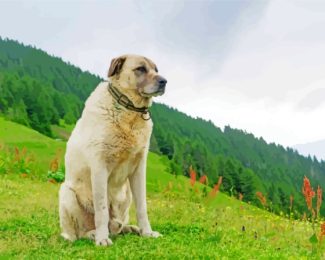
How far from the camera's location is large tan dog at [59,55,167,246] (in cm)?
850

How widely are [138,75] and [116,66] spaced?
361 mm

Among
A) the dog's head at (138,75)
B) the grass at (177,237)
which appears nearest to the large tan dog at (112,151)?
the dog's head at (138,75)

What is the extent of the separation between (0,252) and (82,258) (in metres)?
A: 1.85

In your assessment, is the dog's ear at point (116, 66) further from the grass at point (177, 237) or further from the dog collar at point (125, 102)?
the grass at point (177, 237)

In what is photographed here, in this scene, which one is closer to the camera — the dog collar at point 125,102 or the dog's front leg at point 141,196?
the dog collar at point 125,102

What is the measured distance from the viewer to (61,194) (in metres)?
9.18

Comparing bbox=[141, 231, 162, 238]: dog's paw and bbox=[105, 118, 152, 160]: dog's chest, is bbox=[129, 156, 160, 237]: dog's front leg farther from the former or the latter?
bbox=[105, 118, 152, 160]: dog's chest

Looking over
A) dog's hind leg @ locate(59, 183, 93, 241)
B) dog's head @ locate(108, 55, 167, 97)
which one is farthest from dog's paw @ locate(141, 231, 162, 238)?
dog's head @ locate(108, 55, 167, 97)

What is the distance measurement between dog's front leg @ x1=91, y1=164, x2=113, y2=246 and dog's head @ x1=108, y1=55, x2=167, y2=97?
124cm

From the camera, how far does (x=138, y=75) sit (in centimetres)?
852

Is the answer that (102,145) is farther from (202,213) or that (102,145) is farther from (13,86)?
(13,86)

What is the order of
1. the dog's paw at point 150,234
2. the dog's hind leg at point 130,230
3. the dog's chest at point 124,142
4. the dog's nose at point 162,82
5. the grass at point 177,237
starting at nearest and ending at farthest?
the grass at point 177,237 < the dog's nose at point 162,82 < the dog's chest at point 124,142 < the dog's paw at point 150,234 < the dog's hind leg at point 130,230

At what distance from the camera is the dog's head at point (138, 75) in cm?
838

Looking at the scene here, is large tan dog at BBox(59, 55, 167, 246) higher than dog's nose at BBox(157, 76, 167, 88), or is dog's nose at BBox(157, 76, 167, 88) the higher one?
dog's nose at BBox(157, 76, 167, 88)
